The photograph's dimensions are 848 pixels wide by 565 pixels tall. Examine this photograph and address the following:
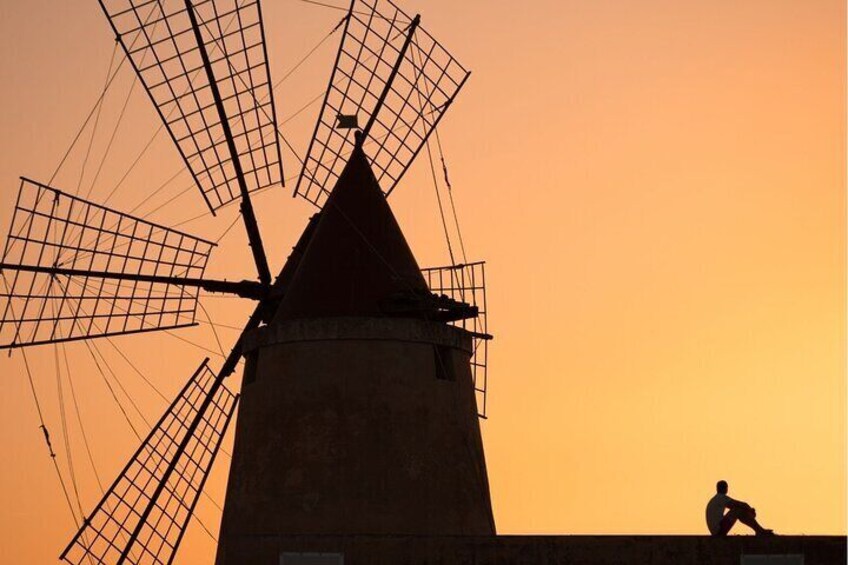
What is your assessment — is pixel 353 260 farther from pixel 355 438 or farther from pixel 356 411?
pixel 355 438

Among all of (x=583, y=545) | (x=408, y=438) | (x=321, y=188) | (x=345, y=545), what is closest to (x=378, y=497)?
(x=408, y=438)

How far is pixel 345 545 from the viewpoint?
59.7 feet

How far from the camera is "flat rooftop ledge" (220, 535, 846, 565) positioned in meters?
17.4

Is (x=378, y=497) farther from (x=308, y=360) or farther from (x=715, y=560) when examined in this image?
(x=715, y=560)

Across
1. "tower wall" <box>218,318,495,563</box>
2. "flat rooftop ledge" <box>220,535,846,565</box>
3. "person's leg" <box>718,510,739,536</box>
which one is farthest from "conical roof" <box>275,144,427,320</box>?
"person's leg" <box>718,510,739,536</box>

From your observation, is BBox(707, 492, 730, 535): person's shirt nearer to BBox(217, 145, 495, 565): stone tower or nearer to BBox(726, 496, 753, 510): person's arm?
BBox(726, 496, 753, 510): person's arm

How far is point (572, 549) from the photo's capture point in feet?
58.0

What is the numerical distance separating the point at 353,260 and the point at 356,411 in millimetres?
2500

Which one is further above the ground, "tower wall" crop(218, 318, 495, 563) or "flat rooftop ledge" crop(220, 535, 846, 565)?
"tower wall" crop(218, 318, 495, 563)

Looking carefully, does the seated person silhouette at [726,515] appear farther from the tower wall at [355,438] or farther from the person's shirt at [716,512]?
the tower wall at [355,438]

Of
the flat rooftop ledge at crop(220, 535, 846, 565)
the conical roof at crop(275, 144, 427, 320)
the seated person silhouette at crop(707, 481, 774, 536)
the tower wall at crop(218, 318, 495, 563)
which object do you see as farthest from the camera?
the conical roof at crop(275, 144, 427, 320)

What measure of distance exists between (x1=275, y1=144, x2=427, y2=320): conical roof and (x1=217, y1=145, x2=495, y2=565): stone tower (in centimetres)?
2

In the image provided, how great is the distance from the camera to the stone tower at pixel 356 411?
815 inches

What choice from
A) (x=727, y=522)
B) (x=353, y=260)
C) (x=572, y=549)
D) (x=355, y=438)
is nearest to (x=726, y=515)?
(x=727, y=522)
